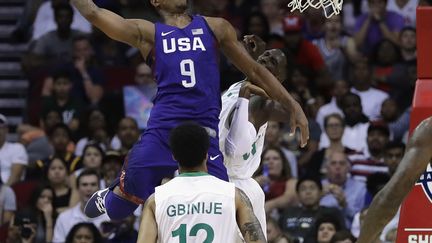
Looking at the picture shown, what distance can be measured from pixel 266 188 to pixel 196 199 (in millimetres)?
6267

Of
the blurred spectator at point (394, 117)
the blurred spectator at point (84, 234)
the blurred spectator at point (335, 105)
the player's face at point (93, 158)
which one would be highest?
the blurred spectator at point (335, 105)

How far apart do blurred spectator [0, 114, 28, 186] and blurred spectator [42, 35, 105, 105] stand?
1.13 metres

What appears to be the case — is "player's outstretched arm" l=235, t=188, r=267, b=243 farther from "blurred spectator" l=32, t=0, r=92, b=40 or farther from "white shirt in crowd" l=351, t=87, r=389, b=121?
"blurred spectator" l=32, t=0, r=92, b=40

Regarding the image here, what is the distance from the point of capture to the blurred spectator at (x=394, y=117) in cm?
1423

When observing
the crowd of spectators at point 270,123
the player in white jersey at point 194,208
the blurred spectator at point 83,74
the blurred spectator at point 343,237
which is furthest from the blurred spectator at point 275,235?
the player in white jersey at point 194,208

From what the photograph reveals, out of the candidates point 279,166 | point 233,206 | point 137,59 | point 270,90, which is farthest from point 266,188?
point 233,206

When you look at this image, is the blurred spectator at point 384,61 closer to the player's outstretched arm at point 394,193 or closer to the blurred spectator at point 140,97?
the blurred spectator at point 140,97

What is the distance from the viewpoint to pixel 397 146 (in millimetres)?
13164

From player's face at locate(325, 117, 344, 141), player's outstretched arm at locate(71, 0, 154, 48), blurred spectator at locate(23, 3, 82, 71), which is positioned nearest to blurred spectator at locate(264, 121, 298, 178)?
player's face at locate(325, 117, 344, 141)

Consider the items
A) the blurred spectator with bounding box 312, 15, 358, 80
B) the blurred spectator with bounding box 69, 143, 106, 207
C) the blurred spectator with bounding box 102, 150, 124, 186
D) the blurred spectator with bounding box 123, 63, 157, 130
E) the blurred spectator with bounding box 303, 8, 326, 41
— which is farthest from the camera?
the blurred spectator with bounding box 303, 8, 326, 41

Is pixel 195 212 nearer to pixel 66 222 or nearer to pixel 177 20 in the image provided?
pixel 177 20

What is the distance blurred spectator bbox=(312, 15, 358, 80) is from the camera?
15.5m

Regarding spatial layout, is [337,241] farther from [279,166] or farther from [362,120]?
[362,120]

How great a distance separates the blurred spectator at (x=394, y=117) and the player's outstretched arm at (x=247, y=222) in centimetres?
731
